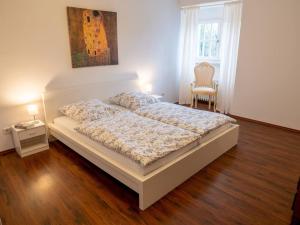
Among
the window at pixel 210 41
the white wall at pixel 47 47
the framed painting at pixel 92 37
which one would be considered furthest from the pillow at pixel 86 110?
the window at pixel 210 41

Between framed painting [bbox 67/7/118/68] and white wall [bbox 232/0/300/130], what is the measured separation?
2.44 m

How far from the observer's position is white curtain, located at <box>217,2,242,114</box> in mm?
4305

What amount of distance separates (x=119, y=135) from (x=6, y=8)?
7.11 feet

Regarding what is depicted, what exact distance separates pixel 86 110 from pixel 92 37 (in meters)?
1.30

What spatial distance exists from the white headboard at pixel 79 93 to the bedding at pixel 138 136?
77 cm

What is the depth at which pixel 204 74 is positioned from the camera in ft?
16.4

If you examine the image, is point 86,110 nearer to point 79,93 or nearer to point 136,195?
point 79,93

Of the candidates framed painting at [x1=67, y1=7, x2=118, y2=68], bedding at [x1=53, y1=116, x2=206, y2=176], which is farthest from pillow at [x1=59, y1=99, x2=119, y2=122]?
framed painting at [x1=67, y1=7, x2=118, y2=68]

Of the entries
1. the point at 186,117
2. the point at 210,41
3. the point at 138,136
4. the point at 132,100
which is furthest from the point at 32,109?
the point at 210,41

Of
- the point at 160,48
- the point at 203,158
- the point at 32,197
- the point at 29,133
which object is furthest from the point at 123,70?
the point at 32,197

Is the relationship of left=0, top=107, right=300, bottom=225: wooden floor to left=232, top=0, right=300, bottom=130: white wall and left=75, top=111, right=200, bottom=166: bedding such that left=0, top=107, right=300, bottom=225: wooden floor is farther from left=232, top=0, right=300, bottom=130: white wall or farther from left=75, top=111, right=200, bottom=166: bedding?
left=232, top=0, right=300, bottom=130: white wall

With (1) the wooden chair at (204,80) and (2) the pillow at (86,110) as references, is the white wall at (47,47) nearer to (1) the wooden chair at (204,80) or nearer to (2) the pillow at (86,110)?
(2) the pillow at (86,110)

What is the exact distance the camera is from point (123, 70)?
420 centimetres

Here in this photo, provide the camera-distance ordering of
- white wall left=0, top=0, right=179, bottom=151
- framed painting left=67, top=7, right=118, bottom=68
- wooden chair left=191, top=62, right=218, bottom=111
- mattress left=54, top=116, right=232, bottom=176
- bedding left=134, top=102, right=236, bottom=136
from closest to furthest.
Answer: mattress left=54, top=116, right=232, bottom=176 < bedding left=134, top=102, right=236, bottom=136 < white wall left=0, top=0, right=179, bottom=151 < framed painting left=67, top=7, right=118, bottom=68 < wooden chair left=191, top=62, right=218, bottom=111
